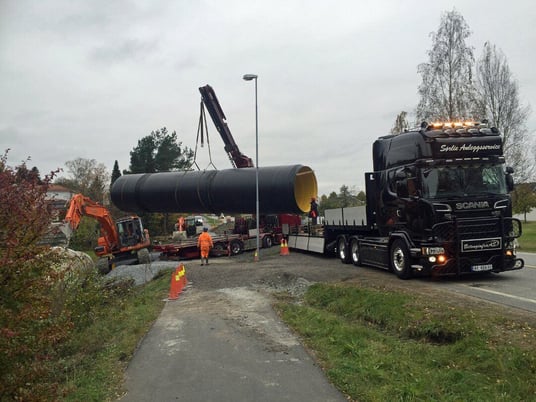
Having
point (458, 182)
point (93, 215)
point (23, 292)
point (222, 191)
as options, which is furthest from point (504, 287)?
point (93, 215)

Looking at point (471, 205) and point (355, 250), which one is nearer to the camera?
point (471, 205)

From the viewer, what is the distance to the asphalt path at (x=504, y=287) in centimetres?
845

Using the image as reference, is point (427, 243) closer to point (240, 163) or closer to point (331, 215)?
point (331, 215)

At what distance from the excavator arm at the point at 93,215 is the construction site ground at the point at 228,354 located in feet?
32.4

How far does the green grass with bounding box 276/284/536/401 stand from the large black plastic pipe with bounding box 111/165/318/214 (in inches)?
468

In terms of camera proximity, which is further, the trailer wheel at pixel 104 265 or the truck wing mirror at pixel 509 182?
the trailer wheel at pixel 104 265

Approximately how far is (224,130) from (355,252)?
40.6 ft

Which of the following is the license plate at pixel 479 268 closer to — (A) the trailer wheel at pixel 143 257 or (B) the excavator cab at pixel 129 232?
(A) the trailer wheel at pixel 143 257

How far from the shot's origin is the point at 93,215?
71.4 ft

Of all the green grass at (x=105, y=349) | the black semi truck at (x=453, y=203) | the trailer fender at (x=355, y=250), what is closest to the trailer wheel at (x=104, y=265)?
the green grass at (x=105, y=349)

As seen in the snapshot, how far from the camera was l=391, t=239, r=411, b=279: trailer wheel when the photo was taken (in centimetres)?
1130

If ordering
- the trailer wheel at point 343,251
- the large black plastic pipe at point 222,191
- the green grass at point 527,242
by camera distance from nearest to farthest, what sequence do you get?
the trailer wheel at point 343,251, the large black plastic pipe at point 222,191, the green grass at point 527,242

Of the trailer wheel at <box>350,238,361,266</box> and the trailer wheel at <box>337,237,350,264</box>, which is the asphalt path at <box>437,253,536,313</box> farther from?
the trailer wheel at <box>337,237,350,264</box>

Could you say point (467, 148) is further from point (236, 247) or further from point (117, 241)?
point (117, 241)
